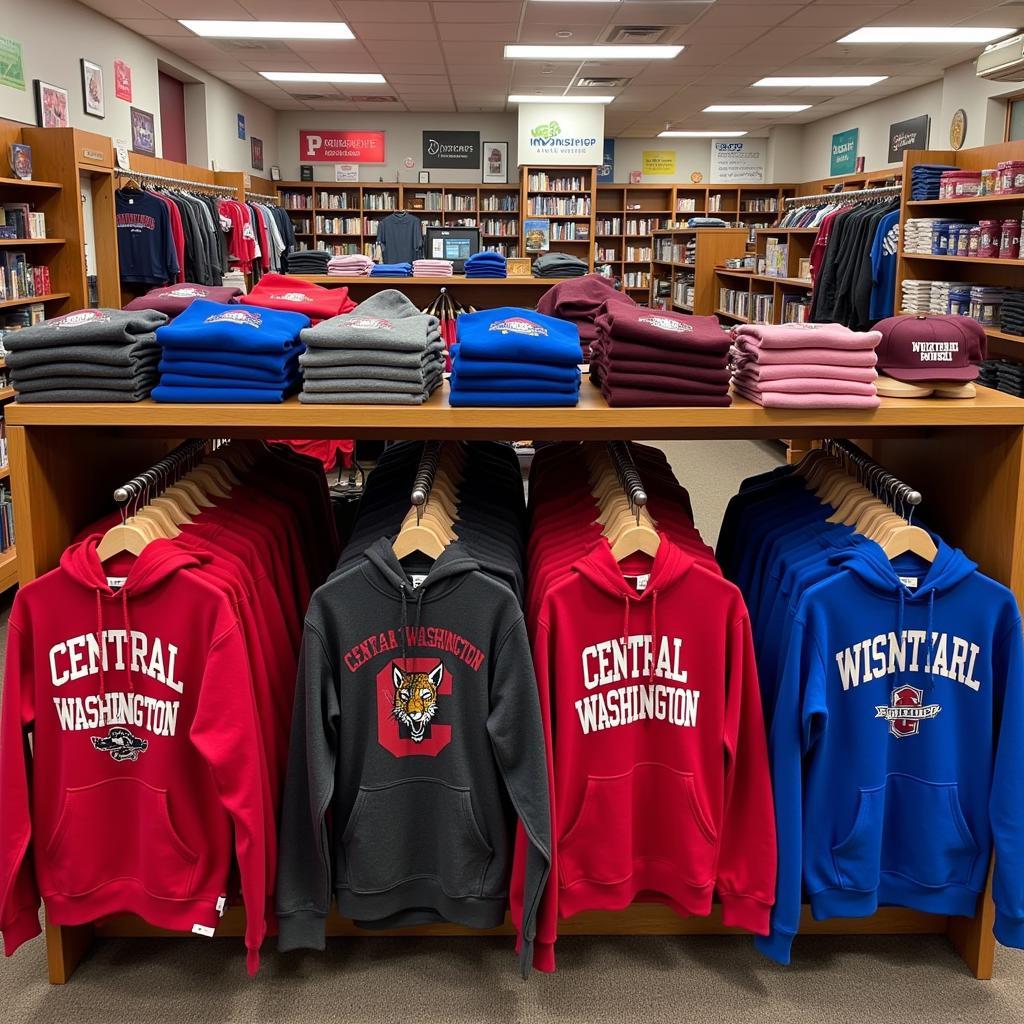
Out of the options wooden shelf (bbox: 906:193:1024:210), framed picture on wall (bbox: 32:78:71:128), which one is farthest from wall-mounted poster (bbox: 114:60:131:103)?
wooden shelf (bbox: 906:193:1024:210)

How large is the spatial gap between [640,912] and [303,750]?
88 centimetres

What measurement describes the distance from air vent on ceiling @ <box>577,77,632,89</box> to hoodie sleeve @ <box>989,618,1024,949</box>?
966 cm

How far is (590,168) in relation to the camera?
12.9 meters

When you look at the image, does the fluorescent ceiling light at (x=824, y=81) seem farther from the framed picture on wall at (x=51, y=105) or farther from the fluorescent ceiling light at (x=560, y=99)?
the framed picture on wall at (x=51, y=105)

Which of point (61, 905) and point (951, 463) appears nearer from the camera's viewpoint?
point (61, 905)

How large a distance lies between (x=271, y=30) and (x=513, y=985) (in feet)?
26.7

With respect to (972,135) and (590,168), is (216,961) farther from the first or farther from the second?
(590,168)

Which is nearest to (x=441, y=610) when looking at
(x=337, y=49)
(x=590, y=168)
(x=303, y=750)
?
(x=303, y=750)

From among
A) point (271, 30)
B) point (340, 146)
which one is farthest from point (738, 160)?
point (271, 30)

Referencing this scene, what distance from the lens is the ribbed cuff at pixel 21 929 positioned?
78.2 inches

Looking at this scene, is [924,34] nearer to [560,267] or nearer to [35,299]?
[560,267]

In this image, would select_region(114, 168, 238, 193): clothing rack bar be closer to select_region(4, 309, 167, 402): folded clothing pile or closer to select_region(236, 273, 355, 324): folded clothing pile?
select_region(236, 273, 355, 324): folded clothing pile

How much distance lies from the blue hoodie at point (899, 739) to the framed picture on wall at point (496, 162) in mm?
Answer: 12985

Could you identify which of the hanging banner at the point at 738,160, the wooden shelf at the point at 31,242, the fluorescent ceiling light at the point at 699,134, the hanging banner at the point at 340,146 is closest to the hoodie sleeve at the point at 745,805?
the wooden shelf at the point at 31,242
